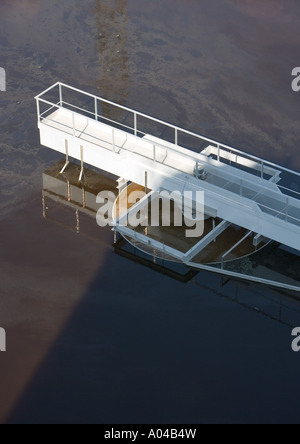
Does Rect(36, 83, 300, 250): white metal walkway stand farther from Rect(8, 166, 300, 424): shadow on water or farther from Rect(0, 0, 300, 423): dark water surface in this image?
Rect(8, 166, 300, 424): shadow on water

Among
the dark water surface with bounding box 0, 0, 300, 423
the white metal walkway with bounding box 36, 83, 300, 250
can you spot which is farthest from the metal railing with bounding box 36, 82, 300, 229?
the dark water surface with bounding box 0, 0, 300, 423

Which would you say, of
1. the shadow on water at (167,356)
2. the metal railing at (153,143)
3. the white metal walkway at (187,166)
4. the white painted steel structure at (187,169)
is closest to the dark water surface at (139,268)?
the shadow on water at (167,356)

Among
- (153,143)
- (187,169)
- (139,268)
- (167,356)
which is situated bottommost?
(167,356)

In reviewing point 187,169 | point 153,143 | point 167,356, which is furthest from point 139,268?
point 153,143

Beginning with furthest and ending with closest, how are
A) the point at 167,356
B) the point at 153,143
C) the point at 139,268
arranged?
the point at 153,143, the point at 139,268, the point at 167,356

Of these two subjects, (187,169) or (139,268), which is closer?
(139,268)

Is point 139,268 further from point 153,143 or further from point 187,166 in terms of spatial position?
point 153,143

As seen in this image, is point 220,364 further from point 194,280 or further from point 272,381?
point 194,280
